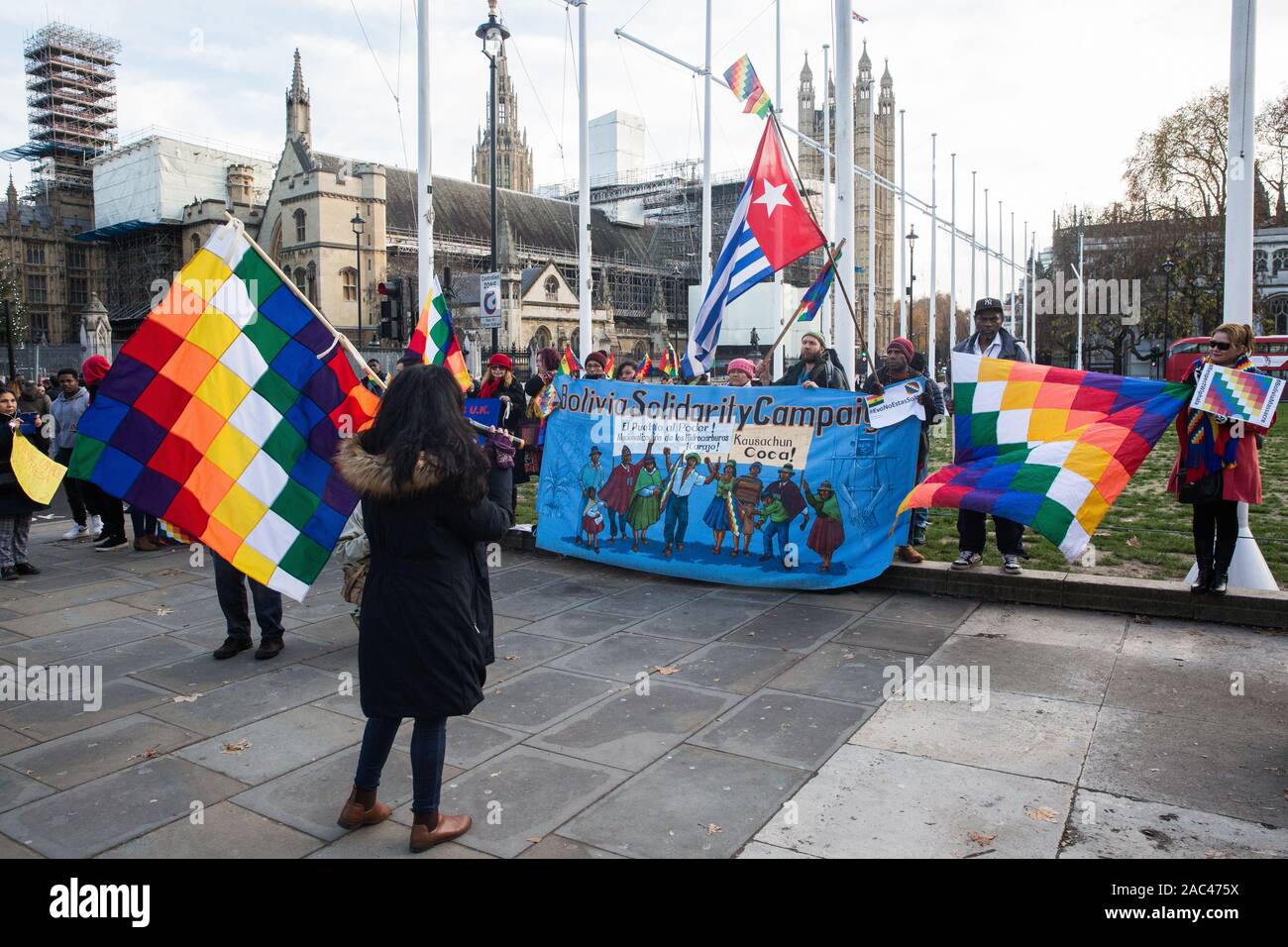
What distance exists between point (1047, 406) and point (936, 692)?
98.5 inches

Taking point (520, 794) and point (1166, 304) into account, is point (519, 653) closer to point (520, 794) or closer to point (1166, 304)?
point (520, 794)

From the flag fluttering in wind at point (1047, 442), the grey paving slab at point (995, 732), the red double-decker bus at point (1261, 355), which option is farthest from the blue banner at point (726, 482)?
the red double-decker bus at point (1261, 355)

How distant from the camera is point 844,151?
422 inches

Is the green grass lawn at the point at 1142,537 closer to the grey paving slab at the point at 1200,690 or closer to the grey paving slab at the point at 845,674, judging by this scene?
the grey paving slab at the point at 1200,690

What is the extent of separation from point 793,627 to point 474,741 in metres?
2.87

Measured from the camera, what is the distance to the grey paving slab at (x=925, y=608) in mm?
7199

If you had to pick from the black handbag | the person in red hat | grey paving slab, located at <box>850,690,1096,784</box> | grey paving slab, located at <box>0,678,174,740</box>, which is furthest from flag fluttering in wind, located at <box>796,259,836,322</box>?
grey paving slab, located at <box>0,678,174,740</box>

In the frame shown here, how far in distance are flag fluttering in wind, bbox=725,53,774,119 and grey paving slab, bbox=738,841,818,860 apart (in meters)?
17.8

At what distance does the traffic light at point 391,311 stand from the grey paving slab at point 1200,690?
40.8 ft

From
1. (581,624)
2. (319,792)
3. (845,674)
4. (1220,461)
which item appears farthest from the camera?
(581,624)

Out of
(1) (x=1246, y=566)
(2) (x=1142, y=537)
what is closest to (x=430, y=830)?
(1) (x=1246, y=566)

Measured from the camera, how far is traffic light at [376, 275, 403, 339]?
15.7 metres

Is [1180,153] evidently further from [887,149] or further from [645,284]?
[645,284]

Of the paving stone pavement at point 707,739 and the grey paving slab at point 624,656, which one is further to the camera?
the grey paving slab at point 624,656
